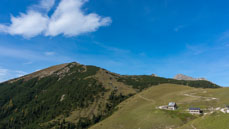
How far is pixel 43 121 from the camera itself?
180250 millimetres

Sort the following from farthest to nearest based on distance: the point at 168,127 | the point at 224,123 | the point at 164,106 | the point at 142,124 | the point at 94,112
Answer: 1. the point at 94,112
2. the point at 164,106
3. the point at 142,124
4. the point at 168,127
5. the point at 224,123

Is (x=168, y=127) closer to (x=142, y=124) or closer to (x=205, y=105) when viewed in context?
(x=142, y=124)

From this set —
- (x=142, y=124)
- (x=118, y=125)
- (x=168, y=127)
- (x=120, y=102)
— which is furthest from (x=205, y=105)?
(x=120, y=102)

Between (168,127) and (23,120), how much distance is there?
19198cm

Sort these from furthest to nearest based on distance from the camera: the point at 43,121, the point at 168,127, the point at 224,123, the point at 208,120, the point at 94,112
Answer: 1. the point at 43,121
2. the point at 94,112
3. the point at 168,127
4. the point at 208,120
5. the point at 224,123

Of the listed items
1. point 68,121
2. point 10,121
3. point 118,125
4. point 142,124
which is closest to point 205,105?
point 142,124

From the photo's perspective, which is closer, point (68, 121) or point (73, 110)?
point (68, 121)

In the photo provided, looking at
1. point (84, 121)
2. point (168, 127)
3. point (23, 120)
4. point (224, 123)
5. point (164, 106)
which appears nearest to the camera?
point (224, 123)

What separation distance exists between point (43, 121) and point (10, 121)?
189 feet

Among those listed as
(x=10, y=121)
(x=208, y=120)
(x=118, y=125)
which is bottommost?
(x=10, y=121)

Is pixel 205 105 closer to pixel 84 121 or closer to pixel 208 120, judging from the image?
pixel 208 120

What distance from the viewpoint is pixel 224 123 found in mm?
63750

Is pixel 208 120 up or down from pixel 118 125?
up

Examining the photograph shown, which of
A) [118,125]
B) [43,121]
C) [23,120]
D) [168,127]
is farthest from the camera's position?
[23,120]
